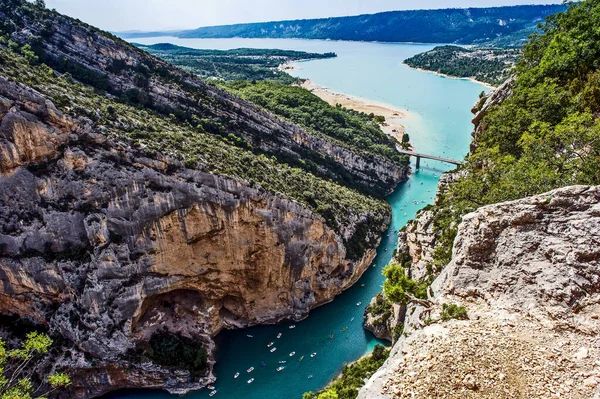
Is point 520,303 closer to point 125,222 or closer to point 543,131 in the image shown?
point 543,131

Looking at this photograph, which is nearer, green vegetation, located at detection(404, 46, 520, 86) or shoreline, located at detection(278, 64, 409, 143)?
shoreline, located at detection(278, 64, 409, 143)

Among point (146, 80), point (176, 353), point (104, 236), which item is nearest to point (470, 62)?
point (146, 80)

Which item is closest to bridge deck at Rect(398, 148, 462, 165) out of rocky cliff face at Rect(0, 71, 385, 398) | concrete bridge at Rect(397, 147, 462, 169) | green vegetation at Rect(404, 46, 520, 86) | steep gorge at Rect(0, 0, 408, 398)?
concrete bridge at Rect(397, 147, 462, 169)

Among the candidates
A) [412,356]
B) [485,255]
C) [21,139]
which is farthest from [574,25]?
[21,139]

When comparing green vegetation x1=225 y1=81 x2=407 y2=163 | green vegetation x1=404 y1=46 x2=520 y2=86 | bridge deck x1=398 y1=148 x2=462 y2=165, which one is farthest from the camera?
green vegetation x1=404 y1=46 x2=520 y2=86

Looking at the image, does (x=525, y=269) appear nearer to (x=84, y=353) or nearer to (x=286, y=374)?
(x=286, y=374)

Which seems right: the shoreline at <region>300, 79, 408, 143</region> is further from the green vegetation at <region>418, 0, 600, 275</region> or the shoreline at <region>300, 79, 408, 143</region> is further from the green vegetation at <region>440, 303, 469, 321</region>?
the green vegetation at <region>440, 303, 469, 321</region>
